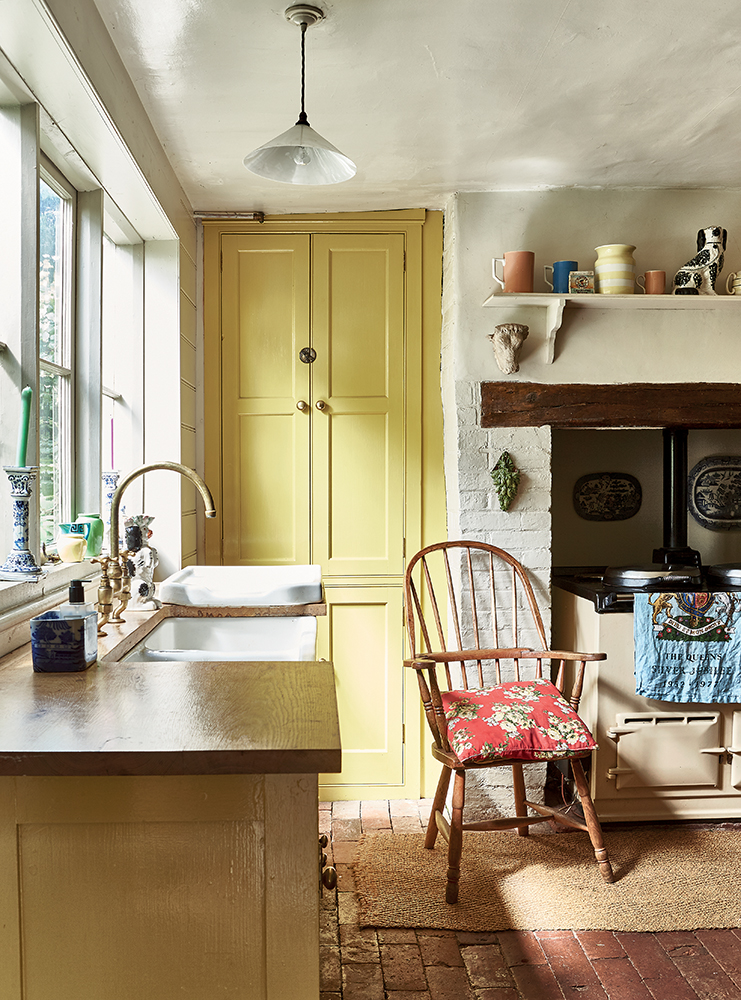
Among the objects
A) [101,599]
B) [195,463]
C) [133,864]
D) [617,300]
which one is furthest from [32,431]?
[617,300]

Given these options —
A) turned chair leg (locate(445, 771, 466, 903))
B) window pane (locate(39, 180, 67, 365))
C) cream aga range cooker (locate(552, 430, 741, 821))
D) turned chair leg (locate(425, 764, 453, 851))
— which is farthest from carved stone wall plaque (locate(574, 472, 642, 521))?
window pane (locate(39, 180, 67, 365))

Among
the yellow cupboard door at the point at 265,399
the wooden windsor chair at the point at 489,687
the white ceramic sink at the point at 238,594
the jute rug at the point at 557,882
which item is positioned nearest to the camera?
the white ceramic sink at the point at 238,594

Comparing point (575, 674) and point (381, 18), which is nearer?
point (381, 18)

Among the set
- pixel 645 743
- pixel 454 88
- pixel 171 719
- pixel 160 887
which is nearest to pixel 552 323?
pixel 454 88

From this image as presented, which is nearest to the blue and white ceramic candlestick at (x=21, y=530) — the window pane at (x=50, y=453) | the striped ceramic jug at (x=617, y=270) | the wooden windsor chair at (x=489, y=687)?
the window pane at (x=50, y=453)

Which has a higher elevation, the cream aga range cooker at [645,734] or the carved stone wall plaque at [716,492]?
the carved stone wall plaque at [716,492]

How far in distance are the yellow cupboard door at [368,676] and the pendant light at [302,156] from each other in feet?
6.15

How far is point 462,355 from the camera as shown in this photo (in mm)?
3180

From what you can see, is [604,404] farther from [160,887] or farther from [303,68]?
[160,887]

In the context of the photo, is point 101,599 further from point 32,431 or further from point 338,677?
point 338,677

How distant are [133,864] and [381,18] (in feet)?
6.29

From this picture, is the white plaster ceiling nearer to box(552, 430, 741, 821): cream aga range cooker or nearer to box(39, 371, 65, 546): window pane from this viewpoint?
box(39, 371, 65, 546): window pane

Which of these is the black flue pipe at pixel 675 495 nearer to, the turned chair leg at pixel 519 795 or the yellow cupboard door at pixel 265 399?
the turned chair leg at pixel 519 795

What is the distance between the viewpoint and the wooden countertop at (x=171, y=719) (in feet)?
3.36
